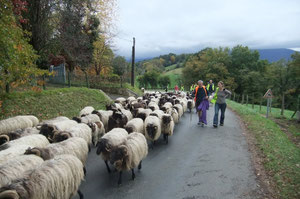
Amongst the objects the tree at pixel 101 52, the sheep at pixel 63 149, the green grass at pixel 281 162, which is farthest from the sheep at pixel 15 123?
the tree at pixel 101 52

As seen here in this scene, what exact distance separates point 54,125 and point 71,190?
3.53m

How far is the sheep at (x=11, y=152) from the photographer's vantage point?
471 centimetres

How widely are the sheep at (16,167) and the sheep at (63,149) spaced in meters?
0.22

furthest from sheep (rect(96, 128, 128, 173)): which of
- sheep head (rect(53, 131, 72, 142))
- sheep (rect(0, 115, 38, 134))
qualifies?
sheep (rect(0, 115, 38, 134))

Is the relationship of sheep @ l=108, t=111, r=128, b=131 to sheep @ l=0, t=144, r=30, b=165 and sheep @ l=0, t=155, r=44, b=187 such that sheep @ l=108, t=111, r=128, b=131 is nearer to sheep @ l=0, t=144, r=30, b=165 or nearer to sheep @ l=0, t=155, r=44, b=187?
sheep @ l=0, t=144, r=30, b=165

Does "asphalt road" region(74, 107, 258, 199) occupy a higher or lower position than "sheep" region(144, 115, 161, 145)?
lower

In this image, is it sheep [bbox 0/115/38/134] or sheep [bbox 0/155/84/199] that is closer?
sheep [bbox 0/155/84/199]

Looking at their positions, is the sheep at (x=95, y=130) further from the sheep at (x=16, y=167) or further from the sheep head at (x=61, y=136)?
the sheep at (x=16, y=167)

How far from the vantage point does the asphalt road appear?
4.75 metres

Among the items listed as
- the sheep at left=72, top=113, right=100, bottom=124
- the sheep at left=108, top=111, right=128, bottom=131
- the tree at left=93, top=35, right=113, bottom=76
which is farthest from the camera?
the tree at left=93, top=35, right=113, bottom=76

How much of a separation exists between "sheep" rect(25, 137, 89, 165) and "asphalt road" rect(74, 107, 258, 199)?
731mm

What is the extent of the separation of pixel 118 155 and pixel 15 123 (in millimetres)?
5413

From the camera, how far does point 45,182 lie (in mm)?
3723

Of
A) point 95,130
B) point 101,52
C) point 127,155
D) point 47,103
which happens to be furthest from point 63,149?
point 101,52
